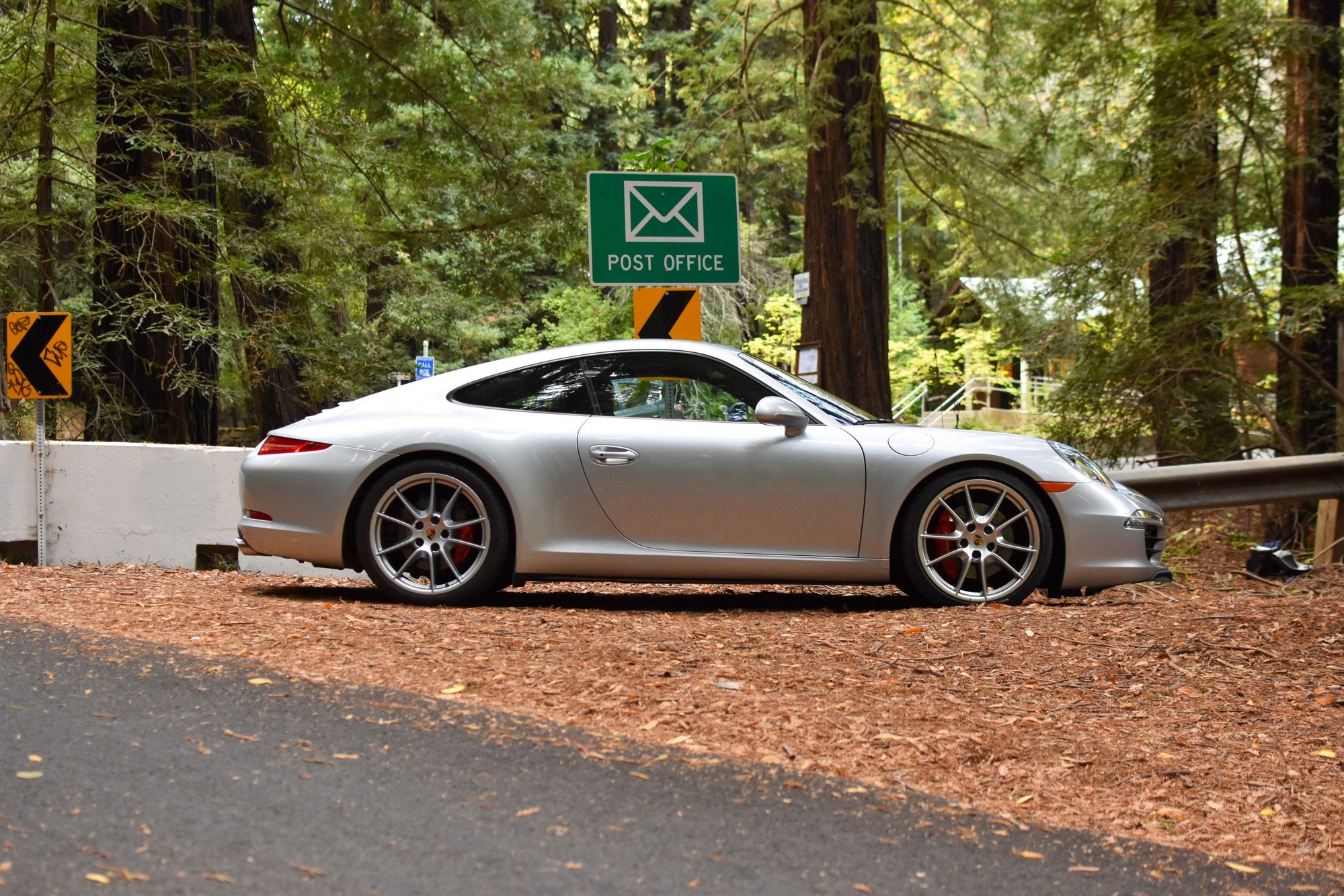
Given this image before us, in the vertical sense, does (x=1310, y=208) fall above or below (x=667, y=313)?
above

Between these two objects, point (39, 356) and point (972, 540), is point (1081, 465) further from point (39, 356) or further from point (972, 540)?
point (39, 356)

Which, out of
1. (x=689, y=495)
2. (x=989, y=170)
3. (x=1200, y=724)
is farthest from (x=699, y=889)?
(x=989, y=170)

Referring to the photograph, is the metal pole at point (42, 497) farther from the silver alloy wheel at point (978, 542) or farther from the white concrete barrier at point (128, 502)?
the silver alloy wheel at point (978, 542)

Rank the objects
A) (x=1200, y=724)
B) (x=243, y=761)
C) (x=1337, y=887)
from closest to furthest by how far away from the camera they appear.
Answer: (x=1337, y=887) → (x=243, y=761) → (x=1200, y=724)

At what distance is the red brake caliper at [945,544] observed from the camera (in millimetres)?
6898

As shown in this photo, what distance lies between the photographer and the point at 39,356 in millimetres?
9828

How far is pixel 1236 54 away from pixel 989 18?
4231mm

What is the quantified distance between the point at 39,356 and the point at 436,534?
185 inches

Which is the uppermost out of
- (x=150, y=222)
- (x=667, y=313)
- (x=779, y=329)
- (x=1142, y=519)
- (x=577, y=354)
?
(x=779, y=329)

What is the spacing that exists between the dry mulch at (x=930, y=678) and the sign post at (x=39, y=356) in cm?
270

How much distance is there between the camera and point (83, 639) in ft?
19.3

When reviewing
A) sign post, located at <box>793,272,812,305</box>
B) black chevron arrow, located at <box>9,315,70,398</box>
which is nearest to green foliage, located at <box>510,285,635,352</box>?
sign post, located at <box>793,272,812,305</box>

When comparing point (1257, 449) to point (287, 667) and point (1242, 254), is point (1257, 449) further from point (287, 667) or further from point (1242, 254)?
point (287, 667)

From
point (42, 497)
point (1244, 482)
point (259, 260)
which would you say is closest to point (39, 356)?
point (42, 497)
